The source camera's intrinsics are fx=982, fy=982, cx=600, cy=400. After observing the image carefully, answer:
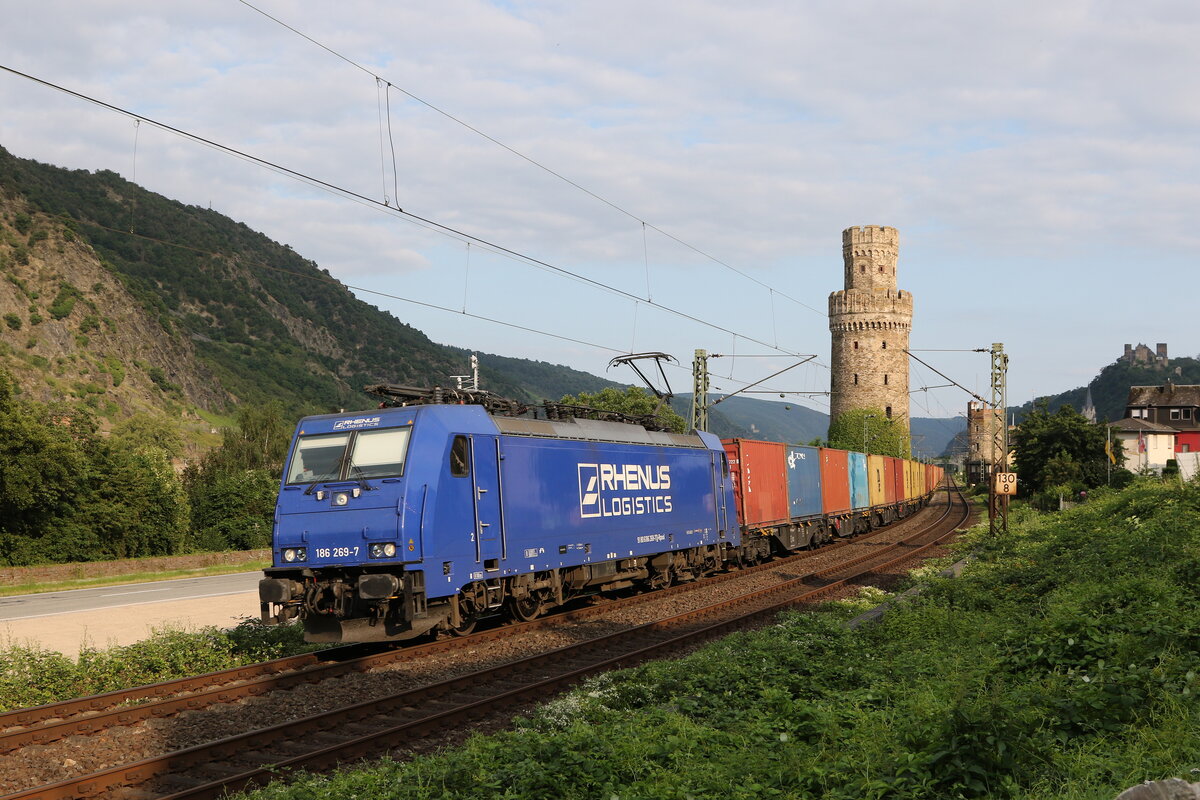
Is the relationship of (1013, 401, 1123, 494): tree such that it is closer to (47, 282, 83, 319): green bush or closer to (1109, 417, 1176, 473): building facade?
(1109, 417, 1176, 473): building facade

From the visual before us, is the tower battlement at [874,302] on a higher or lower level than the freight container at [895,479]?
higher

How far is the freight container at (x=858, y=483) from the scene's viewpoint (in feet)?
135

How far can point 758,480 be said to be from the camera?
28.5 meters

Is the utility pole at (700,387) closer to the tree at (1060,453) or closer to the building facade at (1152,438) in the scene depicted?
the tree at (1060,453)

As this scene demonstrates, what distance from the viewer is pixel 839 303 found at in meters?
94.7

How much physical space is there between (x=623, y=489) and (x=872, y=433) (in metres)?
73.6

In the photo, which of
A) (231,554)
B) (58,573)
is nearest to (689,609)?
(58,573)

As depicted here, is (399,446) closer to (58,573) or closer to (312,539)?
(312,539)

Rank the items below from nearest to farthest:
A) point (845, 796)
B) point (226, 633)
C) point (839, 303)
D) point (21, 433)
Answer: point (845, 796) < point (226, 633) < point (21, 433) < point (839, 303)

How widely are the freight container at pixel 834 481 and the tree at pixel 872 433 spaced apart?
48949mm

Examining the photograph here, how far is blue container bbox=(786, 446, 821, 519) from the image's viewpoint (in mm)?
31656

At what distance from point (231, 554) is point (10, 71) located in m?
28.9

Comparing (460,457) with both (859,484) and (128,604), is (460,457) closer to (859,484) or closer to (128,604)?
(128,604)

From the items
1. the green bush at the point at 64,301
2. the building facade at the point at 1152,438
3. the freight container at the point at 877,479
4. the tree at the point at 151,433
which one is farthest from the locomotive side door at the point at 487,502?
the green bush at the point at 64,301
